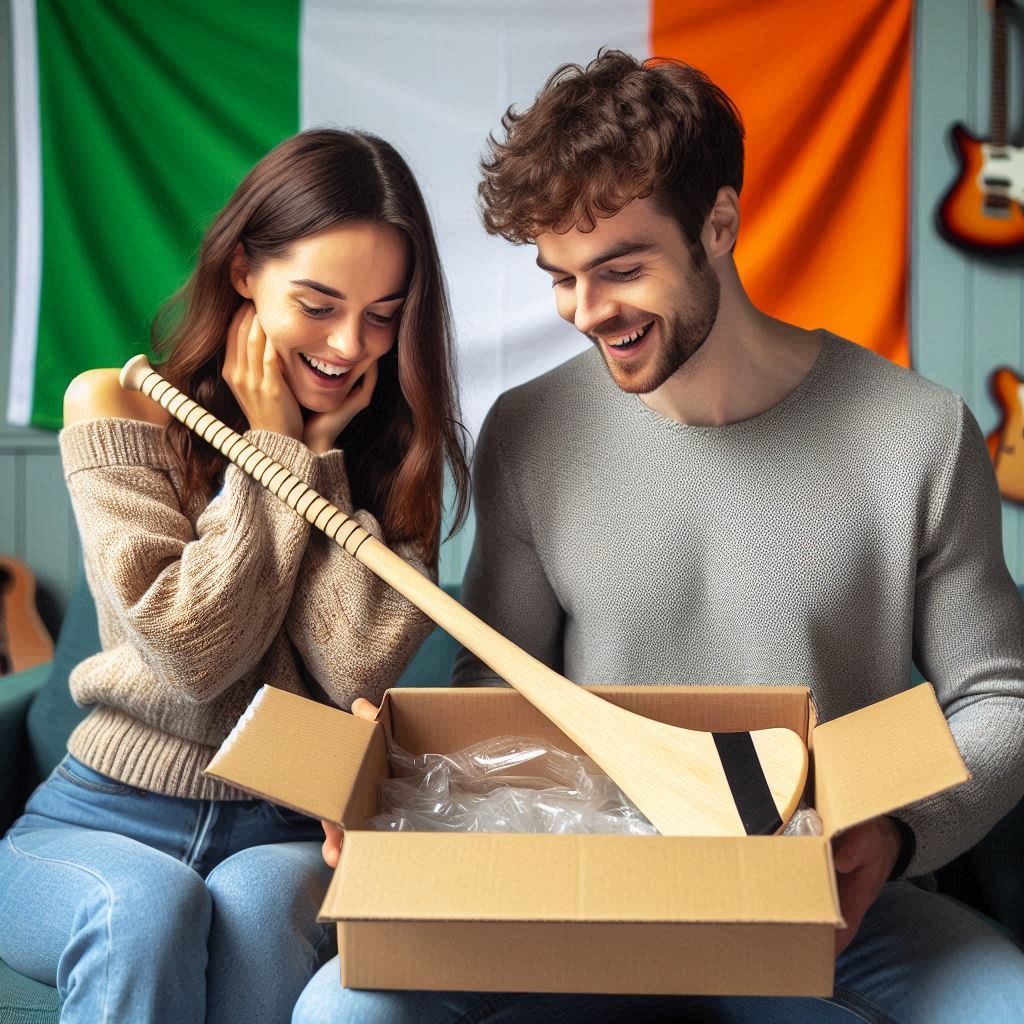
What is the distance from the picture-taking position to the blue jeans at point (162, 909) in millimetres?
991

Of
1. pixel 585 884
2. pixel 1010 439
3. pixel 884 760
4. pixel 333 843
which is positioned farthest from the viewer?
pixel 1010 439

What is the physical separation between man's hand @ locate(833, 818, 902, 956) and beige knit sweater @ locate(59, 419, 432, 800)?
21.5 inches

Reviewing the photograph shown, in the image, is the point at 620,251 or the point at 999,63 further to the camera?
the point at 999,63

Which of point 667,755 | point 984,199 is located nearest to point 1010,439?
point 984,199

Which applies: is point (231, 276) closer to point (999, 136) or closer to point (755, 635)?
point (755, 635)

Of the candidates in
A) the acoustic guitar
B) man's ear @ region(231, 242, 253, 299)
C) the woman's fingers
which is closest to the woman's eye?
man's ear @ region(231, 242, 253, 299)

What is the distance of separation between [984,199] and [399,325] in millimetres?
1852

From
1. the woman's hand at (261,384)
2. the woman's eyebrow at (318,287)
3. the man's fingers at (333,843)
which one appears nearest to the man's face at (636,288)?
the woman's eyebrow at (318,287)

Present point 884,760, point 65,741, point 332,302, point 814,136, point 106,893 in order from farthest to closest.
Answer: point 814,136
point 65,741
point 332,302
point 106,893
point 884,760

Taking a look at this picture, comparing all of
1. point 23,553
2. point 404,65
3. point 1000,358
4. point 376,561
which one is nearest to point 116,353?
point 23,553

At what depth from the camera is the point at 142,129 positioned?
8.25 ft

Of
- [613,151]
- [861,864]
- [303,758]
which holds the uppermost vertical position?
[613,151]

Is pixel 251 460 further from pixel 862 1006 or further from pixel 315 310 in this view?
pixel 862 1006

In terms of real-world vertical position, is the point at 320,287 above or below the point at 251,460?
above
